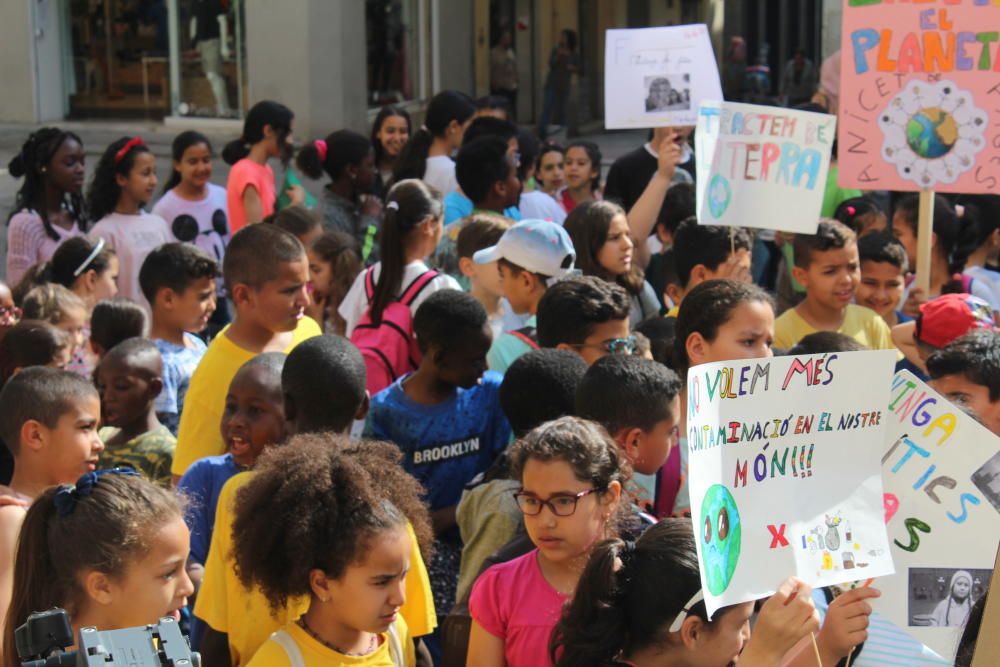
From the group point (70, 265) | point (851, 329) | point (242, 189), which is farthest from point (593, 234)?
point (242, 189)

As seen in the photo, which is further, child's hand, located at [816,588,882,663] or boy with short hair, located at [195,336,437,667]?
boy with short hair, located at [195,336,437,667]

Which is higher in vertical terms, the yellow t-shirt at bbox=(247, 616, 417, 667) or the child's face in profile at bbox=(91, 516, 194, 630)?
the child's face in profile at bbox=(91, 516, 194, 630)

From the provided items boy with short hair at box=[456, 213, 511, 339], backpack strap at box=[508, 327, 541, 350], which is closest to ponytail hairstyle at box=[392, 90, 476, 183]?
boy with short hair at box=[456, 213, 511, 339]

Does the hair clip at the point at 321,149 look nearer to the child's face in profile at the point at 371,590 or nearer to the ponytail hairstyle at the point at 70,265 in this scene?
the ponytail hairstyle at the point at 70,265

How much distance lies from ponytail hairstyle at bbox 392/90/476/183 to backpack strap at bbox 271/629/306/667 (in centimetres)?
530

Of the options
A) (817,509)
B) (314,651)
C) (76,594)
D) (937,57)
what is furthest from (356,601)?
(937,57)

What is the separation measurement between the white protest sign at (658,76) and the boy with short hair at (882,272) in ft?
5.51

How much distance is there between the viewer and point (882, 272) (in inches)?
231

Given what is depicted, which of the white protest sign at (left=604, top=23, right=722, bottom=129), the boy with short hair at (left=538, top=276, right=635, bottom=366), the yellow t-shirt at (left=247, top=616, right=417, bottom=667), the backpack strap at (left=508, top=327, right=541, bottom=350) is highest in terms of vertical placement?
the white protest sign at (left=604, top=23, right=722, bottom=129)

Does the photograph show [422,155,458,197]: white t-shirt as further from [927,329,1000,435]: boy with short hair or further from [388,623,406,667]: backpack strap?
[388,623,406,667]: backpack strap

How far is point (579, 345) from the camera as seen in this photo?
4.63 m

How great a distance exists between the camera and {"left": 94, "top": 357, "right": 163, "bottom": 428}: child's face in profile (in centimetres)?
476

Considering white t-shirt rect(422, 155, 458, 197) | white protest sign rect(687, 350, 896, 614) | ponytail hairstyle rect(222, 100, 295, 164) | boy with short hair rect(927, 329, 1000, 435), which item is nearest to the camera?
white protest sign rect(687, 350, 896, 614)

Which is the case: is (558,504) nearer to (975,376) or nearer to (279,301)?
(975,376)
